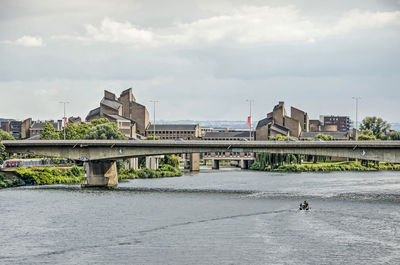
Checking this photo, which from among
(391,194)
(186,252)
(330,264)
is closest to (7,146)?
(391,194)

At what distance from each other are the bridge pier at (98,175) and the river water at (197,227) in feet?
31.8

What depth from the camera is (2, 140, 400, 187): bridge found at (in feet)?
399

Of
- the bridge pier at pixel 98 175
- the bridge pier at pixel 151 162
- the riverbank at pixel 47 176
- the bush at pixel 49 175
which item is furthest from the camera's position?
the bridge pier at pixel 151 162

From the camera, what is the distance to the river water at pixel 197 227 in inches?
2594

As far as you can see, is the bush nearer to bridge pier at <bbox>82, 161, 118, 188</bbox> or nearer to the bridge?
the bridge

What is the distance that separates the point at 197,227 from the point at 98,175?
188ft

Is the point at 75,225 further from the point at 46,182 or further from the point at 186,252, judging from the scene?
the point at 46,182

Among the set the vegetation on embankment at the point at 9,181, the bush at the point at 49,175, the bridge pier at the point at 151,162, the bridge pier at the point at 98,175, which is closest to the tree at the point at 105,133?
the bush at the point at 49,175

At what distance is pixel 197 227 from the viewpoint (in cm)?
8062

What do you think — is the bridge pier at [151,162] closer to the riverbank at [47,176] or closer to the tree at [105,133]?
the tree at [105,133]

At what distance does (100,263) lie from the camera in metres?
63.1

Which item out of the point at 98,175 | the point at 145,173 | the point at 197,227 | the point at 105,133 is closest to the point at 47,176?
the point at 98,175

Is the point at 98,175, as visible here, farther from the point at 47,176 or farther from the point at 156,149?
the point at 47,176

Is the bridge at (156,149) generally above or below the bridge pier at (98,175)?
above
